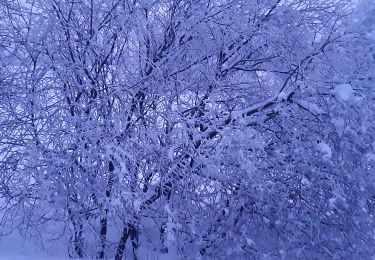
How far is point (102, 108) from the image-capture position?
21.4 ft

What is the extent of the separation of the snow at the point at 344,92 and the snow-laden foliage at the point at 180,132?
0.30 m

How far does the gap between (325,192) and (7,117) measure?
4.58 meters

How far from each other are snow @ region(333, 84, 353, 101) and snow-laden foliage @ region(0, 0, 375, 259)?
0.30 meters

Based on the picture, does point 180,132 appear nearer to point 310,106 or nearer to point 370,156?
point 310,106

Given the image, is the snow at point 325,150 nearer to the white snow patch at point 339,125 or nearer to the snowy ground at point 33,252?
the white snow patch at point 339,125

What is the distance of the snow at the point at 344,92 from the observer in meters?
5.41

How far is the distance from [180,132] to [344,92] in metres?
2.15

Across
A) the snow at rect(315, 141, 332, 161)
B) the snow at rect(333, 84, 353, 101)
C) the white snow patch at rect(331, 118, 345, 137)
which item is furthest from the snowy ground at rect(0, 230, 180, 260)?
the snow at rect(333, 84, 353, 101)

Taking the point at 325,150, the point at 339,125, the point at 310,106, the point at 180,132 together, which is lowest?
the point at 325,150

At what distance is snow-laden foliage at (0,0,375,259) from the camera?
601 centimetres

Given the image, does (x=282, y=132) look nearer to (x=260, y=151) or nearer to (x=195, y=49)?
(x=260, y=151)

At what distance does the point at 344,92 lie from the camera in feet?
17.8

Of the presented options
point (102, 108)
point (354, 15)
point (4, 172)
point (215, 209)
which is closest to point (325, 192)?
point (215, 209)

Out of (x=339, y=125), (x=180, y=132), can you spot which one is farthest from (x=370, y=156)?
(x=180, y=132)
